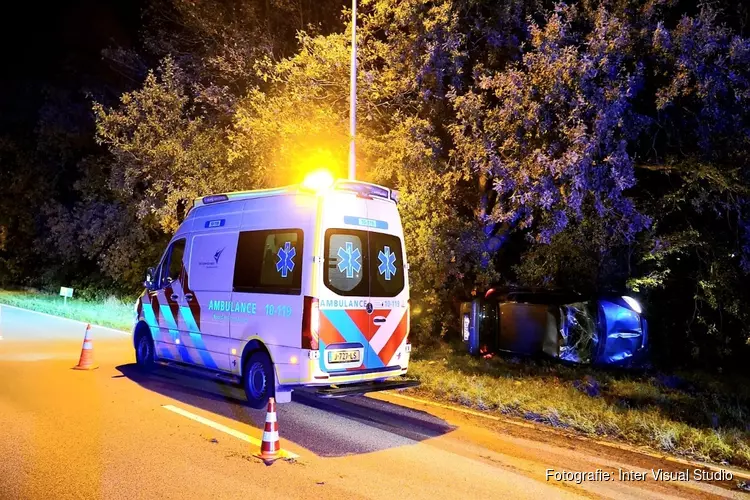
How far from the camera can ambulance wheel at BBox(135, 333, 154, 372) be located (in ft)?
32.7

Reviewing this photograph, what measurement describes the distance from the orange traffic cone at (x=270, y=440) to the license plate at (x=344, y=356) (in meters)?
1.40

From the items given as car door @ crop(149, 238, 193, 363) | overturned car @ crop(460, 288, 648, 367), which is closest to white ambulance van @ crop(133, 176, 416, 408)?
car door @ crop(149, 238, 193, 363)

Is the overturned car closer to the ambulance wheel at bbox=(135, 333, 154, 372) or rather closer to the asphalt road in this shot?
the asphalt road

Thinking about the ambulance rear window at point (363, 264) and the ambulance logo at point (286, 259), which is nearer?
the ambulance rear window at point (363, 264)

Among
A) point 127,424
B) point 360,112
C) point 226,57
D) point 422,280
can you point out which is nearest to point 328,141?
point 360,112

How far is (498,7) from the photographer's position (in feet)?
36.9

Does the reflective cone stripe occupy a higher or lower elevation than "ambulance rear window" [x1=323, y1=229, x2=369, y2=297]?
lower

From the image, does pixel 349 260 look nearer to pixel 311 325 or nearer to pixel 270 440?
pixel 311 325

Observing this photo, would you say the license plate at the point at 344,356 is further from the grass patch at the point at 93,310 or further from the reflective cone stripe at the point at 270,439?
the grass patch at the point at 93,310

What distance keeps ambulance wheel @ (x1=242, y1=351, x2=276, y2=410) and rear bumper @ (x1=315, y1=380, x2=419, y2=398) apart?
2.57 ft

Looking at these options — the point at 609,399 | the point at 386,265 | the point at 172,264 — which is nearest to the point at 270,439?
the point at 386,265

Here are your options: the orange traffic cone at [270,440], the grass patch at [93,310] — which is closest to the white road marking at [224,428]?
the orange traffic cone at [270,440]

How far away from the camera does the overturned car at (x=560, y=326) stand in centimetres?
973

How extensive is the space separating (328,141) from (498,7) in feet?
14.9
